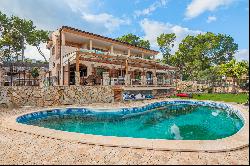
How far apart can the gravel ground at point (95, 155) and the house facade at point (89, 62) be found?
14.1m

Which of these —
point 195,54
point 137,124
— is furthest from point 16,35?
point 195,54

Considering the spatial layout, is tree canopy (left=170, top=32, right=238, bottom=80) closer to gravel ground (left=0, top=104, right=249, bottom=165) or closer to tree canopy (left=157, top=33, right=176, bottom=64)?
tree canopy (left=157, top=33, right=176, bottom=64)

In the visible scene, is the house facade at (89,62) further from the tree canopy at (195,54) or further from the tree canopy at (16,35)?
the tree canopy at (195,54)

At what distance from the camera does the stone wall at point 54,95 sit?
1836 cm

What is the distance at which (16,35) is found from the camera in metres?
41.2

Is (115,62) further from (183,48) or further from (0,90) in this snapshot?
(183,48)

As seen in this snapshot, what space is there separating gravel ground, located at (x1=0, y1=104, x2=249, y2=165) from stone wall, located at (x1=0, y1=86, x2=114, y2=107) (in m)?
12.0

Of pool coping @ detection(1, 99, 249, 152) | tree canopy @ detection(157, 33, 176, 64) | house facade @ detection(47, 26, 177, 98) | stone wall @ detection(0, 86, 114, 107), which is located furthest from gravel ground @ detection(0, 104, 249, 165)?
tree canopy @ detection(157, 33, 176, 64)

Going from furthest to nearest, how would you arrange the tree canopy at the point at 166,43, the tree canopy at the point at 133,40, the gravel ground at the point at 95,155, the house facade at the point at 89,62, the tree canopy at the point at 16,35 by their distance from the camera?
the tree canopy at the point at 166,43 → the tree canopy at the point at 133,40 → the tree canopy at the point at 16,35 → the house facade at the point at 89,62 → the gravel ground at the point at 95,155

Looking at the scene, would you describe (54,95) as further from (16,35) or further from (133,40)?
(133,40)

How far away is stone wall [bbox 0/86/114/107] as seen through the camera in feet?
60.2

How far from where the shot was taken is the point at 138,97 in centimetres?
2491

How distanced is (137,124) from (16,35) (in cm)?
3701

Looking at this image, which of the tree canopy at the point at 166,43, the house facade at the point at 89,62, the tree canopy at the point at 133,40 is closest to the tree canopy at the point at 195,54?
the tree canopy at the point at 166,43
